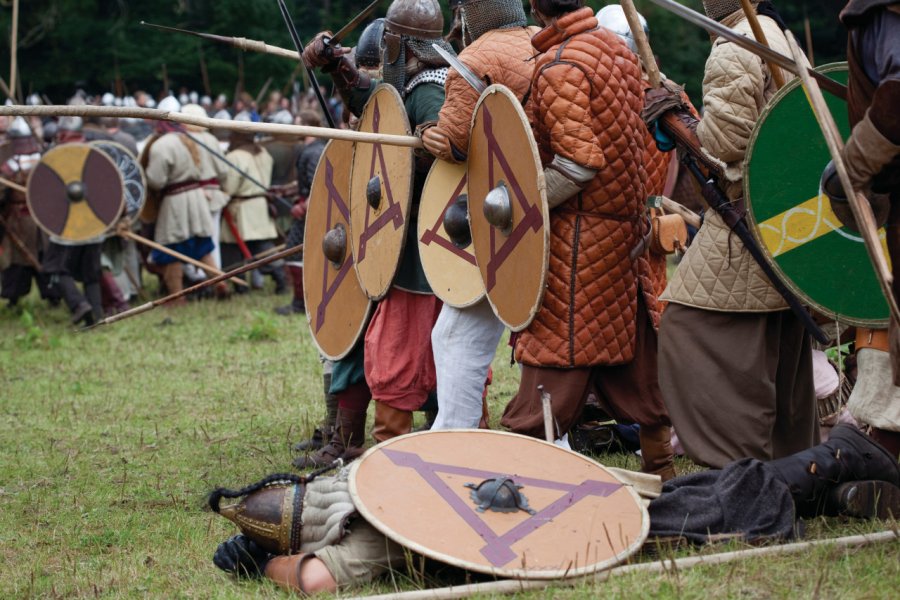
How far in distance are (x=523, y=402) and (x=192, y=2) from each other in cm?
2302

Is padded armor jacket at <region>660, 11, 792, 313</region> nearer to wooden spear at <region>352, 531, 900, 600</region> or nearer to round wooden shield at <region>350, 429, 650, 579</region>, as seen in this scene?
round wooden shield at <region>350, 429, 650, 579</region>

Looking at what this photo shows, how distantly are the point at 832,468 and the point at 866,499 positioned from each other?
0.12m

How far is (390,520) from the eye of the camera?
9.82 feet

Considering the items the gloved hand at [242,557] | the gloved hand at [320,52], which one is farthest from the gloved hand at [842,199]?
the gloved hand at [320,52]

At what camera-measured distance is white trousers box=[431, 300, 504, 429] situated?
4277 millimetres

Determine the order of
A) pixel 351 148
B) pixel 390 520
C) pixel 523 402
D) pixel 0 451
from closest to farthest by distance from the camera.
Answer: pixel 390 520 → pixel 523 402 → pixel 351 148 → pixel 0 451

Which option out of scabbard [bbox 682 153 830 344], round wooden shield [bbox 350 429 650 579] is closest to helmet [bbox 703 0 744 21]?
scabbard [bbox 682 153 830 344]

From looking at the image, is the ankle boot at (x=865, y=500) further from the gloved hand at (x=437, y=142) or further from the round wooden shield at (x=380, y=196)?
the round wooden shield at (x=380, y=196)

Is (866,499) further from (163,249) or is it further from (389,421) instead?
(163,249)

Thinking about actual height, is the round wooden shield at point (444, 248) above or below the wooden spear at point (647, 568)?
above

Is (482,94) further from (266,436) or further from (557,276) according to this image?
(266,436)

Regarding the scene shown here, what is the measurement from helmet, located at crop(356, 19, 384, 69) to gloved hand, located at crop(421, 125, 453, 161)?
84cm

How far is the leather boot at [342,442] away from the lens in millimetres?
4867

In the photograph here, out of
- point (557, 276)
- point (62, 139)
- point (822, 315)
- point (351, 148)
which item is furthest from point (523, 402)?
point (62, 139)
